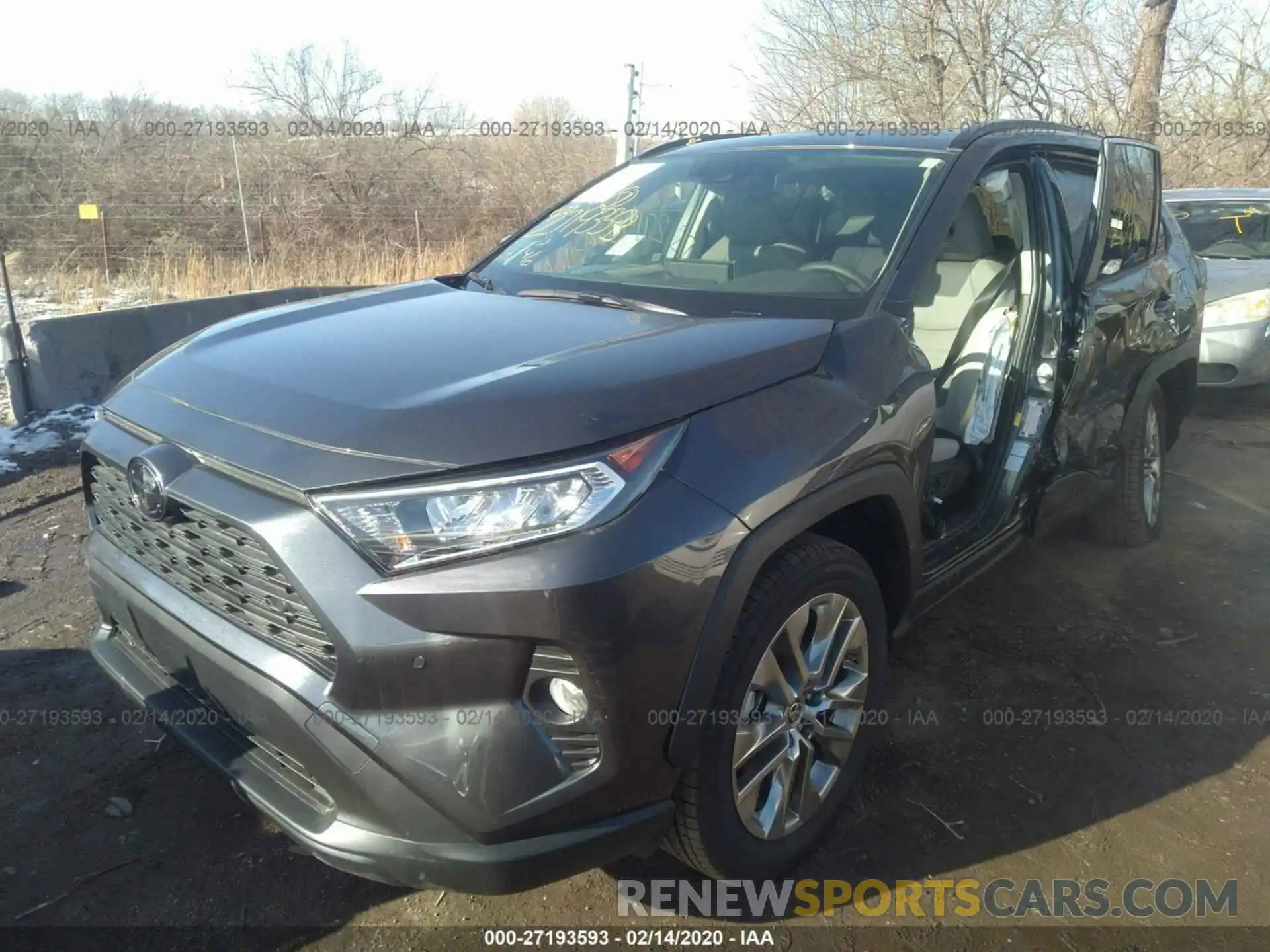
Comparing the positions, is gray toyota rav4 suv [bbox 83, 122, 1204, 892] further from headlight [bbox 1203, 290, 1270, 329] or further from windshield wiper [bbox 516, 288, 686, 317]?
headlight [bbox 1203, 290, 1270, 329]

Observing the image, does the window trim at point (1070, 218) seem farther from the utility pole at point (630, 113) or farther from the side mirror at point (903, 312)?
the utility pole at point (630, 113)

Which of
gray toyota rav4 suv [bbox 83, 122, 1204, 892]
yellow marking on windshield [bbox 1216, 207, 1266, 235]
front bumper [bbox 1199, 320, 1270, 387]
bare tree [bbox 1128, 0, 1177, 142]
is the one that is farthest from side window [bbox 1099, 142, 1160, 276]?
bare tree [bbox 1128, 0, 1177, 142]

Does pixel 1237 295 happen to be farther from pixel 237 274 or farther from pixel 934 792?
pixel 237 274

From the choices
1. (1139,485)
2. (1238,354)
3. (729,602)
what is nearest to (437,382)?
(729,602)

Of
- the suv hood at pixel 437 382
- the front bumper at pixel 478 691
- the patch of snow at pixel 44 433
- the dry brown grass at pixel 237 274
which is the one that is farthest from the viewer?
the dry brown grass at pixel 237 274

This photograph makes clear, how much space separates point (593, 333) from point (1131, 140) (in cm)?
310

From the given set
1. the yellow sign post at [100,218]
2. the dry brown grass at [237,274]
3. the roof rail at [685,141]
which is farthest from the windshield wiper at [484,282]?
the yellow sign post at [100,218]

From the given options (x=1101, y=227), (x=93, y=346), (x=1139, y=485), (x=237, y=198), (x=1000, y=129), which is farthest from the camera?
(x=237, y=198)

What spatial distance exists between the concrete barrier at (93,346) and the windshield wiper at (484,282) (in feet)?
9.68

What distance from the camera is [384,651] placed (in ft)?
5.61

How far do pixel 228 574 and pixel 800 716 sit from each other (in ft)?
4.47

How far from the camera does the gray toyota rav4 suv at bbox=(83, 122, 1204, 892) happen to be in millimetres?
1729

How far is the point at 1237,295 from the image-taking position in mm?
7105

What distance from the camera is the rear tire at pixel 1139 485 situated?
4211 mm
